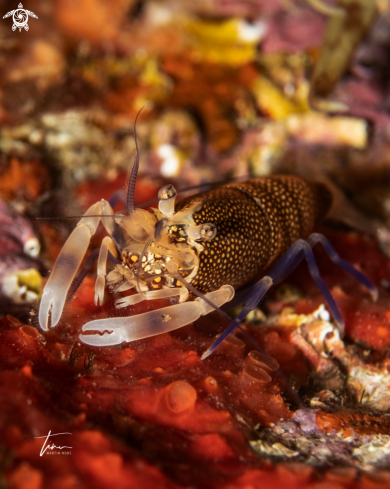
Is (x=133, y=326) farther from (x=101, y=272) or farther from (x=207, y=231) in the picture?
(x=207, y=231)

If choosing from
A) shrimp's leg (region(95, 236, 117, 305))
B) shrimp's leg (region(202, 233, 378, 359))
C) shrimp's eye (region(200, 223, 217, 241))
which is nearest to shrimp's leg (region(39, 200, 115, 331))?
shrimp's leg (region(95, 236, 117, 305))

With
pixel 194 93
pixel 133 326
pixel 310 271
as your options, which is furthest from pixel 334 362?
pixel 194 93

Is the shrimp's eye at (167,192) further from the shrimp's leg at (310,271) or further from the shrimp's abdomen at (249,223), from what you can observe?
→ the shrimp's leg at (310,271)

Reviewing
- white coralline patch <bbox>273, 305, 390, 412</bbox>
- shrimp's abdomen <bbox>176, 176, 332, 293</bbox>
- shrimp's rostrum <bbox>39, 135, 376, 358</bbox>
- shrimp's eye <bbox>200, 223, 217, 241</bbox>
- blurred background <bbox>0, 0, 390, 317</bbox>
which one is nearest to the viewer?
shrimp's rostrum <bbox>39, 135, 376, 358</bbox>

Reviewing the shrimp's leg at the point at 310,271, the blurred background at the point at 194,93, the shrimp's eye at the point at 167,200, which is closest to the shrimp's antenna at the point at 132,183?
the shrimp's eye at the point at 167,200

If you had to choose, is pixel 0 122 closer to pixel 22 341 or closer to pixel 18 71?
pixel 18 71

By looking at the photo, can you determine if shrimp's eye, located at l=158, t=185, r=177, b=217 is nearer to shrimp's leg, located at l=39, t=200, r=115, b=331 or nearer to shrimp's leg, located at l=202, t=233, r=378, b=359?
shrimp's leg, located at l=39, t=200, r=115, b=331

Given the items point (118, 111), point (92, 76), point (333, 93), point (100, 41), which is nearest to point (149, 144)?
point (118, 111)
